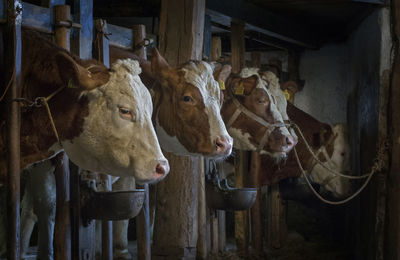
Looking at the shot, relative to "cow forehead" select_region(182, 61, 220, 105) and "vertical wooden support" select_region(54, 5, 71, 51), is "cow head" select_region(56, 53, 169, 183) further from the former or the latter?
"cow forehead" select_region(182, 61, 220, 105)

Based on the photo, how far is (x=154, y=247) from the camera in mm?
4582

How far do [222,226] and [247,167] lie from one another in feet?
2.75

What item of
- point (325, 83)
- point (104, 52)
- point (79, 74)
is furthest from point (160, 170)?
point (325, 83)

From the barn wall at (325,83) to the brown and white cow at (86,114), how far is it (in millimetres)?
6344

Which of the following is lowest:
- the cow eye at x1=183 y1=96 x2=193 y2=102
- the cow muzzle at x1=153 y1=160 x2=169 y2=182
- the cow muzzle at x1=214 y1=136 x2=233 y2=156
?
the cow muzzle at x1=153 y1=160 x2=169 y2=182

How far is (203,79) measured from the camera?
457cm

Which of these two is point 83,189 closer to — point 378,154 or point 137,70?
point 137,70

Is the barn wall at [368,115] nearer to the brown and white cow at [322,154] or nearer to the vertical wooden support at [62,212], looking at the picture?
the brown and white cow at [322,154]

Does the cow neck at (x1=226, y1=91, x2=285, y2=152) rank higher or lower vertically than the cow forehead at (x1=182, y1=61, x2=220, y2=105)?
lower

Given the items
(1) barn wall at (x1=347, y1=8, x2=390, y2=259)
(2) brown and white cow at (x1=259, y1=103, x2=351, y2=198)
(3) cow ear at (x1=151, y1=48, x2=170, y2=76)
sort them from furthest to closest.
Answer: (2) brown and white cow at (x1=259, y1=103, x2=351, y2=198)
(1) barn wall at (x1=347, y1=8, x2=390, y2=259)
(3) cow ear at (x1=151, y1=48, x2=170, y2=76)

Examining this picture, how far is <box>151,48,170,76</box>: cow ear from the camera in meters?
4.47

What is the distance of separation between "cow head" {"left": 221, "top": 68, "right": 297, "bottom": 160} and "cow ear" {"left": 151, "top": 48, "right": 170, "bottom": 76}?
1759 millimetres

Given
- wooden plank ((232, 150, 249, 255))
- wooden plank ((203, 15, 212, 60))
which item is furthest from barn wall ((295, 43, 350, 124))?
wooden plank ((203, 15, 212, 60))

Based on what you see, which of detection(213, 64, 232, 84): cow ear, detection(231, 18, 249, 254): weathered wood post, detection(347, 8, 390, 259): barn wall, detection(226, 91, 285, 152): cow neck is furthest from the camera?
detection(231, 18, 249, 254): weathered wood post
